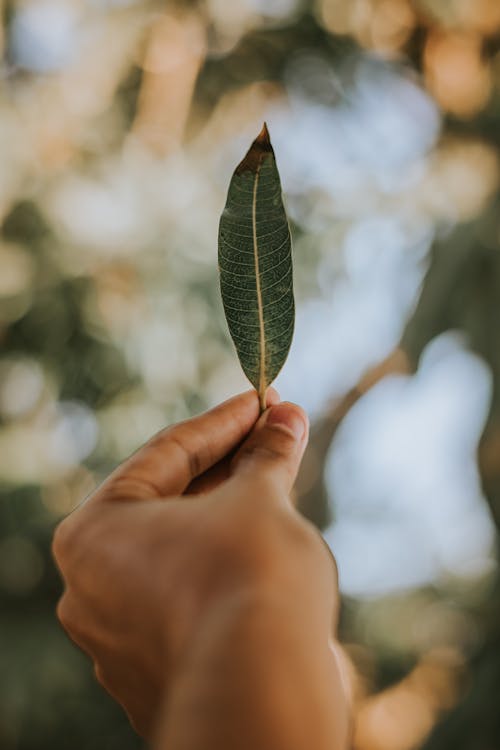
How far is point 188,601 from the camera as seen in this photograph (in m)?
0.43

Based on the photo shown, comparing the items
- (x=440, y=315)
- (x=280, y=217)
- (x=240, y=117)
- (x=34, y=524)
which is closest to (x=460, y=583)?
(x=440, y=315)

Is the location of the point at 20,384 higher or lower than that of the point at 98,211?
lower

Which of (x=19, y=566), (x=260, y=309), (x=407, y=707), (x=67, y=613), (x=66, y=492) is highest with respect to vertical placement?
(x=260, y=309)

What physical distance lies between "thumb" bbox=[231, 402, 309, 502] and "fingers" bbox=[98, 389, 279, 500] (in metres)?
0.02

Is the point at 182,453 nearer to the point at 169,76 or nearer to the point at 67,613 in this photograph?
the point at 67,613

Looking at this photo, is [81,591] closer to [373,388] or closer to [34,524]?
[34,524]

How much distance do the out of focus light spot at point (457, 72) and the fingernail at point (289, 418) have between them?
6.68 feet

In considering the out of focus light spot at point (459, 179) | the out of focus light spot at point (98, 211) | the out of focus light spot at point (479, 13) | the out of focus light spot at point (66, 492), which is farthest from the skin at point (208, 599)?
the out of focus light spot at point (479, 13)

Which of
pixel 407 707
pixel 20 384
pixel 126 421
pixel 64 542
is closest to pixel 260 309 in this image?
pixel 64 542

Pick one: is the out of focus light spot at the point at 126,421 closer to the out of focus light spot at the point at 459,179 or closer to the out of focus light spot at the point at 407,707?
the out of focus light spot at the point at 459,179

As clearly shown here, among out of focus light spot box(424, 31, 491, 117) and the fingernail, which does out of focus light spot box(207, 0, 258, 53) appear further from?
the fingernail

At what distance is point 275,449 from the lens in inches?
23.9

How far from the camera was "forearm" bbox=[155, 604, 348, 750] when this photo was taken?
36cm

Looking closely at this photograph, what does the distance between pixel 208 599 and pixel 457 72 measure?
2.38 metres
